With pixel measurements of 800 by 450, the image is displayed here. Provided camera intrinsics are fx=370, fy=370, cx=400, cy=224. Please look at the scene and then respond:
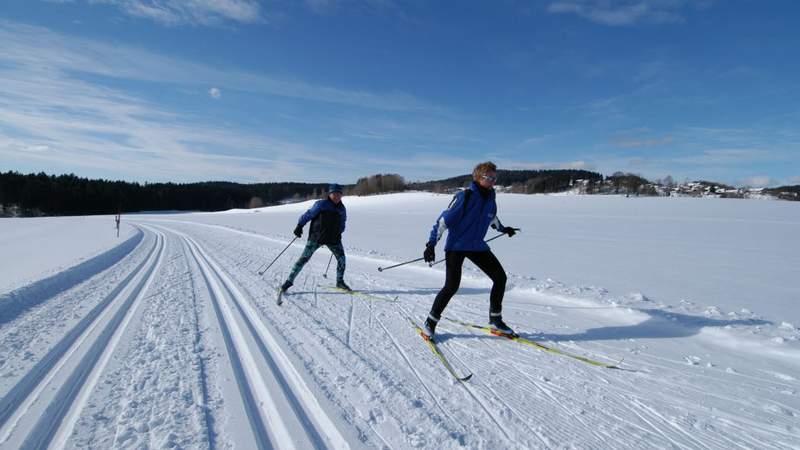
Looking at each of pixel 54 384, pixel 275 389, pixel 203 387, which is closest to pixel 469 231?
pixel 275 389

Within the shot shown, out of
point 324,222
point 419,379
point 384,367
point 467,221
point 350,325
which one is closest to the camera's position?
point 419,379

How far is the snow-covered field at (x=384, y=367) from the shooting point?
2.62 meters

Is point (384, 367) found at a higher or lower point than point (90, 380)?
lower

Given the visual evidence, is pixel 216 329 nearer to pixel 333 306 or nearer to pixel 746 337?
pixel 333 306

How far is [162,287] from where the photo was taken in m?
7.11

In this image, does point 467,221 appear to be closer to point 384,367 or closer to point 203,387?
point 384,367

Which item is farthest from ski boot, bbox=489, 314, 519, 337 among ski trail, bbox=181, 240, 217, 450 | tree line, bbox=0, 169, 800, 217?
tree line, bbox=0, 169, 800, 217

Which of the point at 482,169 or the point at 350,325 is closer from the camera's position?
the point at 482,169

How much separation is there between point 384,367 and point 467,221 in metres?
1.83

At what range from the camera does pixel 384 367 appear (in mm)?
3660

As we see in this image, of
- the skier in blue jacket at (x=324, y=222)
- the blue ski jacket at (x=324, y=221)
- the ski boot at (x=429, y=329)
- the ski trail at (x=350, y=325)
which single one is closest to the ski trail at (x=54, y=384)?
the ski trail at (x=350, y=325)

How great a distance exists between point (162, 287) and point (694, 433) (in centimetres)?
802

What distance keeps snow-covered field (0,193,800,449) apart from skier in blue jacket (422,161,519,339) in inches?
25.1

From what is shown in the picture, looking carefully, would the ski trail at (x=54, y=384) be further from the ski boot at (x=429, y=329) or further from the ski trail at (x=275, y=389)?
the ski boot at (x=429, y=329)
